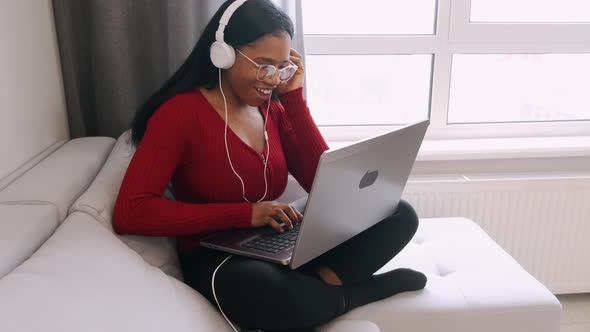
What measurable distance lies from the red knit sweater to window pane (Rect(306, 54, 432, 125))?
724 millimetres

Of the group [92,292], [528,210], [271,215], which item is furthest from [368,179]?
[528,210]

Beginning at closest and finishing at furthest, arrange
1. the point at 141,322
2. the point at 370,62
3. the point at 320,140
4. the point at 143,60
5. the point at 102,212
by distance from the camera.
Answer: the point at 141,322
the point at 102,212
the point at 320,140
the point at 143,60
the point at 370,62

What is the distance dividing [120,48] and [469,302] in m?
1.26

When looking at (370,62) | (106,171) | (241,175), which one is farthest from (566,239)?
(106,171)

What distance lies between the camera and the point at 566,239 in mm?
2039

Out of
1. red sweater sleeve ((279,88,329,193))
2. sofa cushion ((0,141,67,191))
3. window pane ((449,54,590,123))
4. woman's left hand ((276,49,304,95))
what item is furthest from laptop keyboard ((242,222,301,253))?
window pane ((449,54,590,123))

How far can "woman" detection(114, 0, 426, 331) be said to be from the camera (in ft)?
3.72

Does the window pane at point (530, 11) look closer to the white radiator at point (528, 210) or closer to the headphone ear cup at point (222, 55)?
the white radiator at point (528, 210)

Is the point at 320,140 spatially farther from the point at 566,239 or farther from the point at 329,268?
the point at 566,239

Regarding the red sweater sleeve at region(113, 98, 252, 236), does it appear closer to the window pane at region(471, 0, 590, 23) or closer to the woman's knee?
the woman's knee

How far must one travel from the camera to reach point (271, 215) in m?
1.24

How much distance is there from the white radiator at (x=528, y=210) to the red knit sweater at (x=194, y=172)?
680mm

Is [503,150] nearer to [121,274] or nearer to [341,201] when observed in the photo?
[341,201]

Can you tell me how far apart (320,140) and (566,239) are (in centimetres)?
112
